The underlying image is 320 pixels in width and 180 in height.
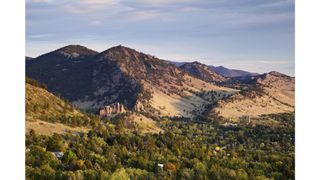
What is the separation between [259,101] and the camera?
60156 millimetres

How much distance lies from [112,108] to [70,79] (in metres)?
10.4

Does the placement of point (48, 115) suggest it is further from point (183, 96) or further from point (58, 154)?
point (183, 96)

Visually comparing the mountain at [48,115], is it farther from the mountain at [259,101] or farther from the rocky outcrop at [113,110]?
the mountain at [259,101]

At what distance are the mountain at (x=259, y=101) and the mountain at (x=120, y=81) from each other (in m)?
4.22

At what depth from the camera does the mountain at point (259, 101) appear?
5407cm

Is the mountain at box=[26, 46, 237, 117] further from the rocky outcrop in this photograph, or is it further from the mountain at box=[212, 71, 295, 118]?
the mountain at box=[212, 71, 295, 118]

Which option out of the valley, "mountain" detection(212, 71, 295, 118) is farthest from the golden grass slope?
"mountain" detection(212, 71, 295, 118)

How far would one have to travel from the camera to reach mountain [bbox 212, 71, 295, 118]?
177 feet

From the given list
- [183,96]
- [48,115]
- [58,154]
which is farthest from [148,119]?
[58,154]

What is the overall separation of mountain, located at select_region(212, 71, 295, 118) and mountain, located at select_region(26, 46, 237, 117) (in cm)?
422

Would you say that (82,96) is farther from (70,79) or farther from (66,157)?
(66,157)

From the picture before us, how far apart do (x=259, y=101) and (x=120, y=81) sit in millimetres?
18318

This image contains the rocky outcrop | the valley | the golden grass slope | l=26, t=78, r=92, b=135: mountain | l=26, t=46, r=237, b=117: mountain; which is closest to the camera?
the valley

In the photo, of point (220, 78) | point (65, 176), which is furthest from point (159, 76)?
point (65, 176)
